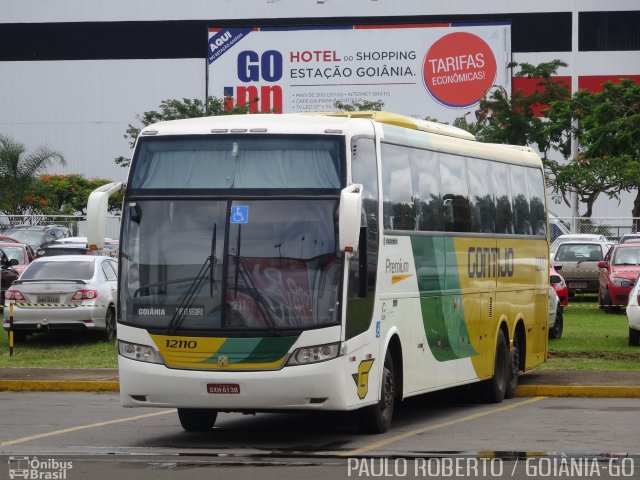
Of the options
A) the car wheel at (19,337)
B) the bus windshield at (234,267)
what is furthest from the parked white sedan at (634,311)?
the bus windshield at (234,267)

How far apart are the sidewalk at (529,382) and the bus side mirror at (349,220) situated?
706cm

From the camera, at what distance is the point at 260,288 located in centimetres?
1309

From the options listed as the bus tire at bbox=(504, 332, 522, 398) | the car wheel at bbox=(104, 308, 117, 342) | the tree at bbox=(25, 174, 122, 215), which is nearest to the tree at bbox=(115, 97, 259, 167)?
the tree at bbox=(25, 174, 122, 215)

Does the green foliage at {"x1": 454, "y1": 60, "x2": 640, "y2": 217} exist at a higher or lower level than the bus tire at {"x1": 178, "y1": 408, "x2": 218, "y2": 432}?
higher

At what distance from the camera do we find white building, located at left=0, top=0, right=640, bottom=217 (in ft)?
240

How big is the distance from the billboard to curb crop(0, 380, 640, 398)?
5232cm

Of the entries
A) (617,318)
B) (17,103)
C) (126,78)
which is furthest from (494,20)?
(617,318)

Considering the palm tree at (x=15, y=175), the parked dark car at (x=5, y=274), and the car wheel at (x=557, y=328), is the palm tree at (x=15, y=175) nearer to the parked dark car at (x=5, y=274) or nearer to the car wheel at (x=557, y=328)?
the parked dark car at (x=5, y=274)

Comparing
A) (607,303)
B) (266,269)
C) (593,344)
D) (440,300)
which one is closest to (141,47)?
(607,303)

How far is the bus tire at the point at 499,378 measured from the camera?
18281 millimetres

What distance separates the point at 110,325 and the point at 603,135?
27.9 metres

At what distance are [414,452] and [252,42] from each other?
63.3 m

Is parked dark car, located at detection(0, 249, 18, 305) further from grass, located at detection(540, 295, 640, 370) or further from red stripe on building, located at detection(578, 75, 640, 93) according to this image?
red stripe on building, located at detection(578, 75, 640, 93)

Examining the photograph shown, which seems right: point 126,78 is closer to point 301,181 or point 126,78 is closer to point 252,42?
point 252,42
